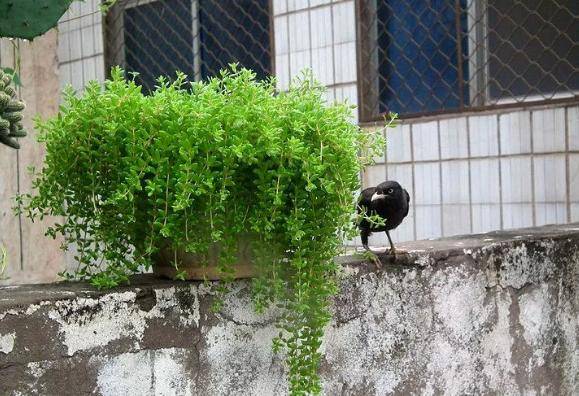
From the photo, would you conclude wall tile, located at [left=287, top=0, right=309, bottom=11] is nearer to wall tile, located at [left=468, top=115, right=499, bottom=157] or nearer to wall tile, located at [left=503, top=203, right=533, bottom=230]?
wall tile, located at [left=468, top=115, right=499, bottom=157]

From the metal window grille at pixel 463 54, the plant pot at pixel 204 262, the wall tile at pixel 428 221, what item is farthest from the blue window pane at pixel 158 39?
the plant pot at pixel 204 262

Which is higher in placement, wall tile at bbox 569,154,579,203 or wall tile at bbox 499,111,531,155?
wall tile at bbox 499,111,531,155

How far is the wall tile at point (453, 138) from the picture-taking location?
14.5 feet

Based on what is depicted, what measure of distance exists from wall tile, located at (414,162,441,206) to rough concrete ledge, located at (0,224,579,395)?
1.10 meters

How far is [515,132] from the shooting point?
167 inches

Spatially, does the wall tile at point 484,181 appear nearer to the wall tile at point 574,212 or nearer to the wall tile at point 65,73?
the wall tile at point 574,212

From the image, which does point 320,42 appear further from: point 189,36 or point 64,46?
point 64,46


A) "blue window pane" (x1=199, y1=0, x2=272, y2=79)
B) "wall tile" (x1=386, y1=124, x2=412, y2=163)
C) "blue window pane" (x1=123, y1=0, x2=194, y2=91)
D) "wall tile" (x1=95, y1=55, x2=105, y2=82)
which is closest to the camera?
"wall tile" (x1=386, y1=124, x2=412, y2=163)

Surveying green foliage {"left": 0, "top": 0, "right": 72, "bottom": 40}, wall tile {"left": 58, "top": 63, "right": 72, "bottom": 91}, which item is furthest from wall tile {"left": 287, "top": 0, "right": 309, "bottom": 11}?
green foliage {"left": 0, "top": 0, "right": 72, "bottom": 40}

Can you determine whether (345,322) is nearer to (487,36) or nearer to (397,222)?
(397,222)

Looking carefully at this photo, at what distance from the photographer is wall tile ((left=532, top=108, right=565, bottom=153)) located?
13.4 ft

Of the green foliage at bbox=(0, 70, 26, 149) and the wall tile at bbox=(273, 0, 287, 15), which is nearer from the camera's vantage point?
the green foliage at bbox=(0, 70, 26, 149)

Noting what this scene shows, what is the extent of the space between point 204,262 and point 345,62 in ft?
10.4

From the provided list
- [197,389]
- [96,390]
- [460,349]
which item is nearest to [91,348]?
[96,390]
